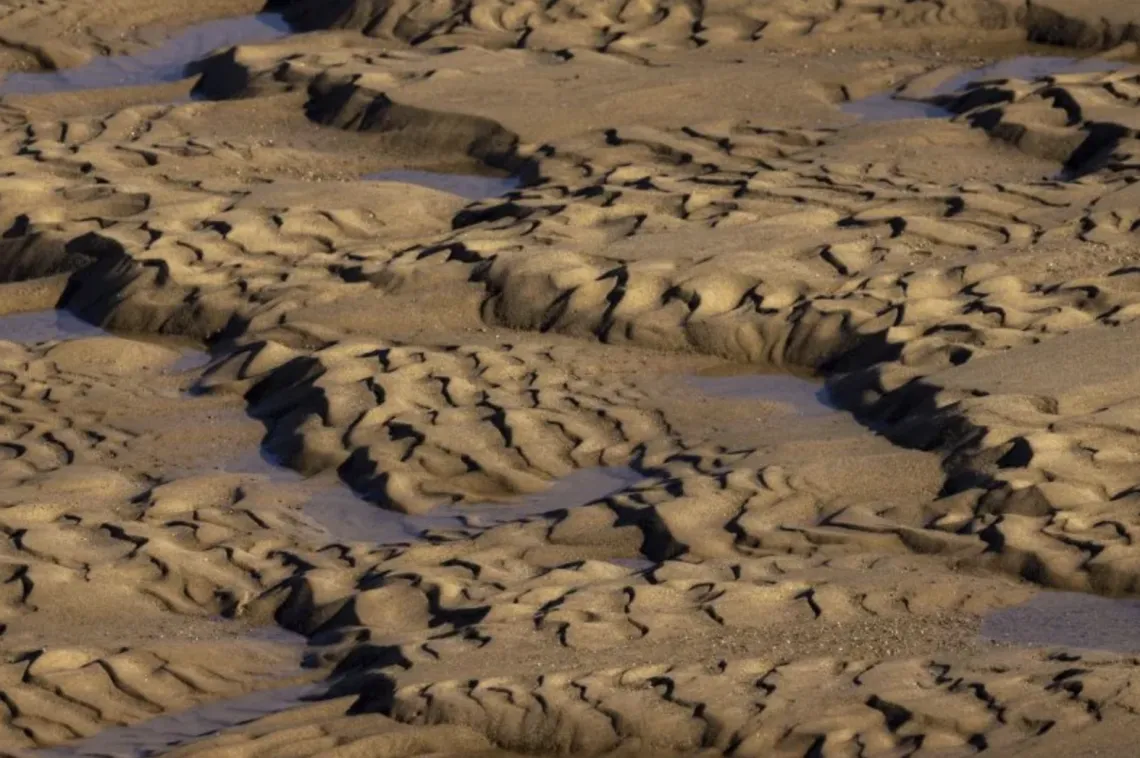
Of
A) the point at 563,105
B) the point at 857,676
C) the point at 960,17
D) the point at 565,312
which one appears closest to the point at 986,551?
the point at 857,676

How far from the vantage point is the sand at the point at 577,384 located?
5.98 meters

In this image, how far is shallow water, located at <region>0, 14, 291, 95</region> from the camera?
1173 centimetres

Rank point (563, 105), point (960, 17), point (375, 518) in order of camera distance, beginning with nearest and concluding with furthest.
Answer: point (375, 518), point (563, 105), point (960, 17)

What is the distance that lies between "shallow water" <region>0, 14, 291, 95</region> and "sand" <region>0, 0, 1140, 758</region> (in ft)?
0.21

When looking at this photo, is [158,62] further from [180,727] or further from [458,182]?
[180,727]

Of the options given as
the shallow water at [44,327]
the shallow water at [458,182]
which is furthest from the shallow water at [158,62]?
the shallow water at [44,327]

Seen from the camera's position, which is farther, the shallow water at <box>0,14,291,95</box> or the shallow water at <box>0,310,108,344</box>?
the shallow water at <box>0,14,291,95</box>

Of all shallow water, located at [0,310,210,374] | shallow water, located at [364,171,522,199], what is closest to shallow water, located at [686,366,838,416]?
shallow water, located at [0,310,210,374]

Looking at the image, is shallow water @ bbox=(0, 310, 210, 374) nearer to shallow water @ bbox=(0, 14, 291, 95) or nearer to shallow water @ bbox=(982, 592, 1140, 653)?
shallow water @ bbox=(0, 14, 291, 95)

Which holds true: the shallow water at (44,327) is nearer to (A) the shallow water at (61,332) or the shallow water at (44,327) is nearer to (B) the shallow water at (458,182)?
(A) the shallow water at (61,332)

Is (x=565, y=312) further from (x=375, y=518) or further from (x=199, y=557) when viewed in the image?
(x=199, y=557)

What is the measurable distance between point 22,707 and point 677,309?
3.26 meters

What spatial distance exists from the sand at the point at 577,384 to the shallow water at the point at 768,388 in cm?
3

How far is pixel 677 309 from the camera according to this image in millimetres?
8461
